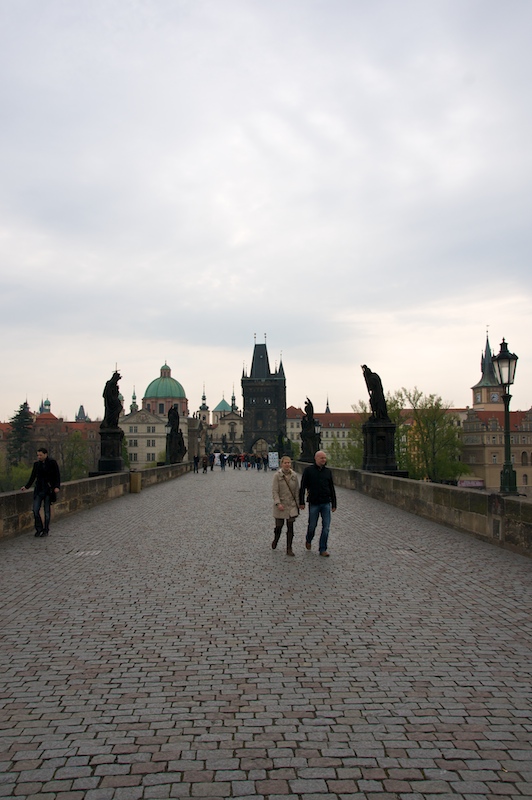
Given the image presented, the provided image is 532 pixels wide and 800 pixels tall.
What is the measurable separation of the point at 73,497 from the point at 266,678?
37.3 feet

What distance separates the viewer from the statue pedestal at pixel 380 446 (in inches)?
827

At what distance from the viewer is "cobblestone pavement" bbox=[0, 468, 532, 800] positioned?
3.00m

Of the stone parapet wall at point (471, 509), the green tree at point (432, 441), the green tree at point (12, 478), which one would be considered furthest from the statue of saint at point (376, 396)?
the green tree at point (12, 478)

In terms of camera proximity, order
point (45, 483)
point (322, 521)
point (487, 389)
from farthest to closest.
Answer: point (487, 389)
point (45, 483)
point (322, 521)

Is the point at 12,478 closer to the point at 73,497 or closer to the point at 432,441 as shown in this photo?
the point at 432,441

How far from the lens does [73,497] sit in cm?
1482

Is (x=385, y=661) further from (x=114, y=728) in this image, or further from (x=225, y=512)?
(x=225, y=512)

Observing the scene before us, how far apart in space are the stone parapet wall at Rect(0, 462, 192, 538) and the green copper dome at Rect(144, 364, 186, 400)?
113 metres

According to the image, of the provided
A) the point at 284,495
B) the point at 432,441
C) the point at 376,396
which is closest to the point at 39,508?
the point at 284,495

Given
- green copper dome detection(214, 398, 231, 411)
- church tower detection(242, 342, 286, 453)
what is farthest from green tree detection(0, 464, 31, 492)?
green copper dome detection(214, 398, 231, 411)

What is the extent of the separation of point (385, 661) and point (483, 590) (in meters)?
2.58

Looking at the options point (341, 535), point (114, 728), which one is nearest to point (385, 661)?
point (114, 728)

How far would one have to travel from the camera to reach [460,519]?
A: 452 inches

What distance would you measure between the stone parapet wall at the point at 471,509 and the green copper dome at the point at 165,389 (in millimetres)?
124139
